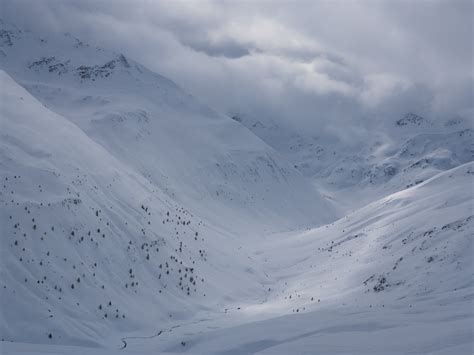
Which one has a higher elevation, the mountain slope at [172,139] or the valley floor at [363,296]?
the mountain slope at [172,139]

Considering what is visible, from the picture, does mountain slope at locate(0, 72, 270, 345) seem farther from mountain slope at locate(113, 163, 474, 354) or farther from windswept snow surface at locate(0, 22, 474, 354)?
mountain slope at locate(113, 163, 474, 354)

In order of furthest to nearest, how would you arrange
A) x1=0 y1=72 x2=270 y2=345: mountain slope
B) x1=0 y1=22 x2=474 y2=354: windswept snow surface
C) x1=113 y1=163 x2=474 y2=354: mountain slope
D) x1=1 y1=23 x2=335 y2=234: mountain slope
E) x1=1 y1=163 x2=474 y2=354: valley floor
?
x1=1 y1=23 x2=335 y2=234: mountain slope
x1=0 y1=72 x2=270 y2=345: mountain slope
x1=0 y1=22 x2=474 y2=354: windswept snow surface
x1=113 y1=163 x2=474 y2=354: mountain slope
x1=1 y1=163 x2=474 y2=354: valley floor

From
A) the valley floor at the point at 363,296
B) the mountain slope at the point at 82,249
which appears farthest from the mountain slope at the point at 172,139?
the mountain slope at the point at 82,249

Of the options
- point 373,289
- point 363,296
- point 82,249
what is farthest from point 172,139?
point 363,296

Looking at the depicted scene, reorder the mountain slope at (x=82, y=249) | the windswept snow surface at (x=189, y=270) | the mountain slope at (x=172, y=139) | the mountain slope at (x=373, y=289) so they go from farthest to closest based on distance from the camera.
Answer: the mountain slope at (x=172, y=139)
the mountain slope at (x=82, y=249)
the windswept snow surface at (x=189, y=270)
the mountain slope at (x=373, y=289)

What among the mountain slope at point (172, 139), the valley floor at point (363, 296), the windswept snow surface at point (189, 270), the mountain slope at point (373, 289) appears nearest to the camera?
the valley floor at point (363, 296)

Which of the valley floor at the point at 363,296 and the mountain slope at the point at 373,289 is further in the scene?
the mountain slope at the point at 373,289

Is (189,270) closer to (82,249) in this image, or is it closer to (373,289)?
(82,249)

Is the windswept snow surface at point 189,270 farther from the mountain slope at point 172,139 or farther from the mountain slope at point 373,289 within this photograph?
the mountain slope at point 172,139

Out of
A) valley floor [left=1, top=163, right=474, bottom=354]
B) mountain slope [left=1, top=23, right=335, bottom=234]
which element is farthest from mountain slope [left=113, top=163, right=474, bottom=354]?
mountain slope [left=1, top=23, right=335, bottom=234]

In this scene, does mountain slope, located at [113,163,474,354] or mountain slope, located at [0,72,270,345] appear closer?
mountain slope, located at [113,163,474,354]

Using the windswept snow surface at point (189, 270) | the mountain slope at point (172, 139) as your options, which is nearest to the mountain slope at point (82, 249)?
the windswept snow surface at point (189, 270)

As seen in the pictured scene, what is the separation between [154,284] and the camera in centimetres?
2581

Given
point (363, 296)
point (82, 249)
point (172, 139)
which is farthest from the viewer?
point (172, 139)
